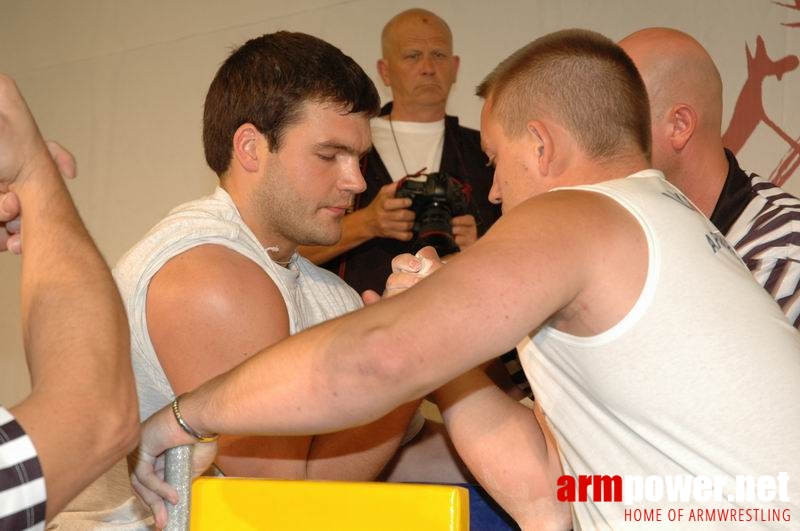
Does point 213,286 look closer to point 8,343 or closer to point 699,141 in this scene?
point 699,141

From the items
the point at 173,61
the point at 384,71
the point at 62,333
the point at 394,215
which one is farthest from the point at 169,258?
the point at 173,61

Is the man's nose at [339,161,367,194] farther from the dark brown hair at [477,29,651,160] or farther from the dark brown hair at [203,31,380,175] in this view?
the dark brown hair at [477,29,651,160]

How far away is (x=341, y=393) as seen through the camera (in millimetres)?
939

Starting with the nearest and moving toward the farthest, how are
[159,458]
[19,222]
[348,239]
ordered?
[19,222] → [159,458] → [348,239]

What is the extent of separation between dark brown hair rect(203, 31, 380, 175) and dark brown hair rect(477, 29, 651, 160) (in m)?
0.62

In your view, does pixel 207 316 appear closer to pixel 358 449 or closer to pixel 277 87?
pixel 358 449

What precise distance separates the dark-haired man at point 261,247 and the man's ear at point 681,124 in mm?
599

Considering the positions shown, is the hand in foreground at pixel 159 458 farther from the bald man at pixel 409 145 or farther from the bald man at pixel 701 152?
the bald man at pixel 409 145

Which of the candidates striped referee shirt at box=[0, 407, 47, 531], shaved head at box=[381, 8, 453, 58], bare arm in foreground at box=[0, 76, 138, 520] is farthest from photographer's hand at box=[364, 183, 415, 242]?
striped referee shirt at box=[0, 407, 47, 531]

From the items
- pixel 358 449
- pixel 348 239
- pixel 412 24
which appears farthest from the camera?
pixel 412 24

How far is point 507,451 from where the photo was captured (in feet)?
4.20

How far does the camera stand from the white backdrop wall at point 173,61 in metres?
2.76

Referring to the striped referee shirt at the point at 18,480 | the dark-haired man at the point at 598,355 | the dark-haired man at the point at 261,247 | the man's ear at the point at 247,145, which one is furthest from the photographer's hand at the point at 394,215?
the striped referee shirt at the point at 18,480

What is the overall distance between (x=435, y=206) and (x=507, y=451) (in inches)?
46.8
